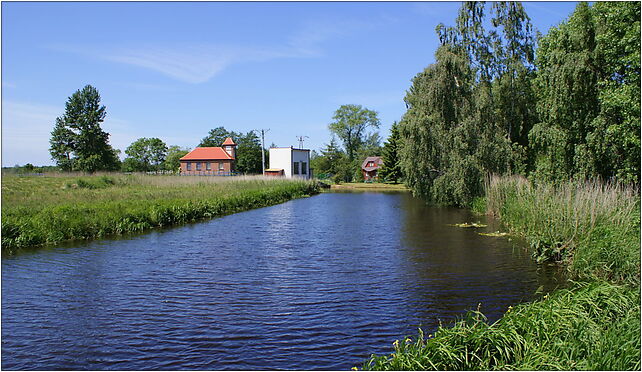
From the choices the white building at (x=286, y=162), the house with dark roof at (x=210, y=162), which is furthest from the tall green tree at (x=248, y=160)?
the white building at (x=286, y=162)

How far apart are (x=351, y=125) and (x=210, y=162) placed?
1412 inches

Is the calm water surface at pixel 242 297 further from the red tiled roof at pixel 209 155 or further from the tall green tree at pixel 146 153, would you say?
the tall green tree at pixel 146 153

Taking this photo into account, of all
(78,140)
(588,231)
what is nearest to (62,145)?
(78,140)

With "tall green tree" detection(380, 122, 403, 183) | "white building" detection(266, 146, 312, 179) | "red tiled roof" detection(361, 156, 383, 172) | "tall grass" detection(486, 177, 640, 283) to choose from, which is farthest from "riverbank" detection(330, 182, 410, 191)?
"tall grass" detection(486, 177, 640, 283)

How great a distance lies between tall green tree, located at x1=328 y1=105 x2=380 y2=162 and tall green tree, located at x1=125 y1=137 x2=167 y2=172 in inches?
1317

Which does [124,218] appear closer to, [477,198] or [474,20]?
[477,198]

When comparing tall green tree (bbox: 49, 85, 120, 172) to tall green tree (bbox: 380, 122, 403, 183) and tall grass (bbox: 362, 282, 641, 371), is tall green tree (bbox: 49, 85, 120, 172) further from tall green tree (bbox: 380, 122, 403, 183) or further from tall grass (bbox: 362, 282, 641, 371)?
tall grass (bbox: 362, 282, 641, 371)

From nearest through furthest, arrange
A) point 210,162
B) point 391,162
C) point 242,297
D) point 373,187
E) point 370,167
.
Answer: point 242,297 < point 373,187 < point 391,162 < point 210,162 < point 370,167

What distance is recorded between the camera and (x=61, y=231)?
53.0 feet

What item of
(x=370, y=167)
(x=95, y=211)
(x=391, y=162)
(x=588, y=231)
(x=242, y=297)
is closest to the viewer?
(x=242, y=297)

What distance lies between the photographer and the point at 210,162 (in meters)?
69.3

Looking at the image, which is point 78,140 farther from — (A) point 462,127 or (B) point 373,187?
(A) point 462,127

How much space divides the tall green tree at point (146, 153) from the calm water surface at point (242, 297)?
80705mm

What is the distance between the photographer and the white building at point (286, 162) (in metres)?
64.4
